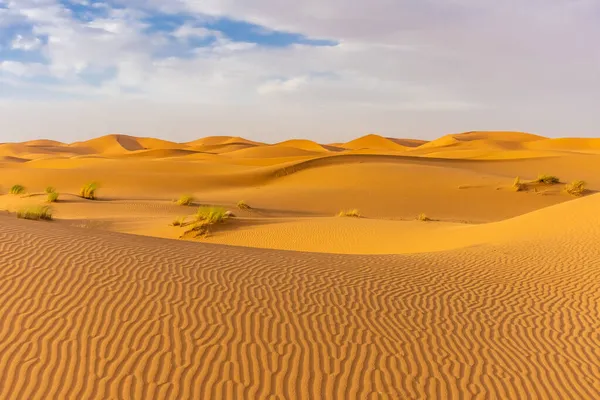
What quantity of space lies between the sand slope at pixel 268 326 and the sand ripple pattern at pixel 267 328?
0.02m

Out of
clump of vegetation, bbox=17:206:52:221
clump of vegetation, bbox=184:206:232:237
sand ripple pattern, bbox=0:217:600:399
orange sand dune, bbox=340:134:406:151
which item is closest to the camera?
sand ripple pattern, bbox=0:217:600:399

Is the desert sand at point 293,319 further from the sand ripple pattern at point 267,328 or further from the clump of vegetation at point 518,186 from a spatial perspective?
the clump of vegetation at point 518,186

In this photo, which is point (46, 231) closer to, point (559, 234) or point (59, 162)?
point (559, 234)

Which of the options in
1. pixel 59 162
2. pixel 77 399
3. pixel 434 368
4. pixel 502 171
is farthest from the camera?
pixel 59 162

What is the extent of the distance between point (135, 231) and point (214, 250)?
27.3ft

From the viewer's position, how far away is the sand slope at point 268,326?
4.35 metres

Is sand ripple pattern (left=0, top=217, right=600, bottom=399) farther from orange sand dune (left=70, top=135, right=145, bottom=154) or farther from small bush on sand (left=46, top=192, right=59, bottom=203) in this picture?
orange sand dune (left=70, top=135, right=145, bottom=154)

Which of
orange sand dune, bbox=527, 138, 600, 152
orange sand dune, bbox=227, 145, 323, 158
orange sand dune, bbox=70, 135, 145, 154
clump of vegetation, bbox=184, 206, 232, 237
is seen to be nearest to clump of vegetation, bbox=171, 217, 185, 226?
clump of vegetation, bbox=184, 206, 232, 237

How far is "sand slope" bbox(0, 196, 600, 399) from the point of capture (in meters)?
4.35

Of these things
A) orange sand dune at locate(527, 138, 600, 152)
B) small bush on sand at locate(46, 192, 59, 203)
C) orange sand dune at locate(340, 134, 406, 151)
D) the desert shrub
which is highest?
orange sand dune at locate(340, 134, 406, 151)

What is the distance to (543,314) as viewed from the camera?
667cm

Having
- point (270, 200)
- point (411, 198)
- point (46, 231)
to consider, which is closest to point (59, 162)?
point (270, 200)

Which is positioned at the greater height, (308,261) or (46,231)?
(46,231)

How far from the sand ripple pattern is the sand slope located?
0.7 inches
